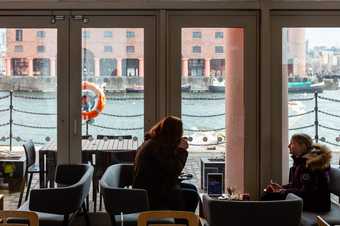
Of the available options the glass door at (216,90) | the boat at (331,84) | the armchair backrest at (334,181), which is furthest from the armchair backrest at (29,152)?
the boat at (331,84)

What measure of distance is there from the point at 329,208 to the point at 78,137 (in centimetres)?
256

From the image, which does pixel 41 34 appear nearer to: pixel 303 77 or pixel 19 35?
pixel 19 35

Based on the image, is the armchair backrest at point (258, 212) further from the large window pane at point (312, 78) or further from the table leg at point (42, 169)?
the table leg at point (42, 169)

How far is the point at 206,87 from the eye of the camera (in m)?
5.11

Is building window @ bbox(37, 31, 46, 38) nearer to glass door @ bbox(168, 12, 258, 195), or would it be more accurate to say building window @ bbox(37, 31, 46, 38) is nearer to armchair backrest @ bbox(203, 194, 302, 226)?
glass door @ bbox(168, 12, 258, 195)

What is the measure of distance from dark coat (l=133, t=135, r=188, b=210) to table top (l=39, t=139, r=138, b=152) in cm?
124

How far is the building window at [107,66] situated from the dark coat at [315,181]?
85.0 inches

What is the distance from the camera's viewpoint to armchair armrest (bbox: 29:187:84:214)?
3590 mm

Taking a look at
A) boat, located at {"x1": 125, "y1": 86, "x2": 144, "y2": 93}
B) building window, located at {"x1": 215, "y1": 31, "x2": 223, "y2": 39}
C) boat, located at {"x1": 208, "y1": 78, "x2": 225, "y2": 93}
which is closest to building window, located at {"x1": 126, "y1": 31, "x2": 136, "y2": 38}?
boat, located at {"x1": 125, "y1": 86, "x2": 144, "y2": 93}

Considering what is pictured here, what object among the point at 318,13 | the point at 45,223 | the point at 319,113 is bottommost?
the point at 45,223

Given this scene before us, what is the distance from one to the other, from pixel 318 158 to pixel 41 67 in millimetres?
2898

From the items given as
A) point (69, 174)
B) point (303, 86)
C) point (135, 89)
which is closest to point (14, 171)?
point (69, 174)

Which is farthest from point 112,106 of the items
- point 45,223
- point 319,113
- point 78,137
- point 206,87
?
point 319,113

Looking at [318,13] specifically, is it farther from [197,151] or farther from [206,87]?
[197,151]
